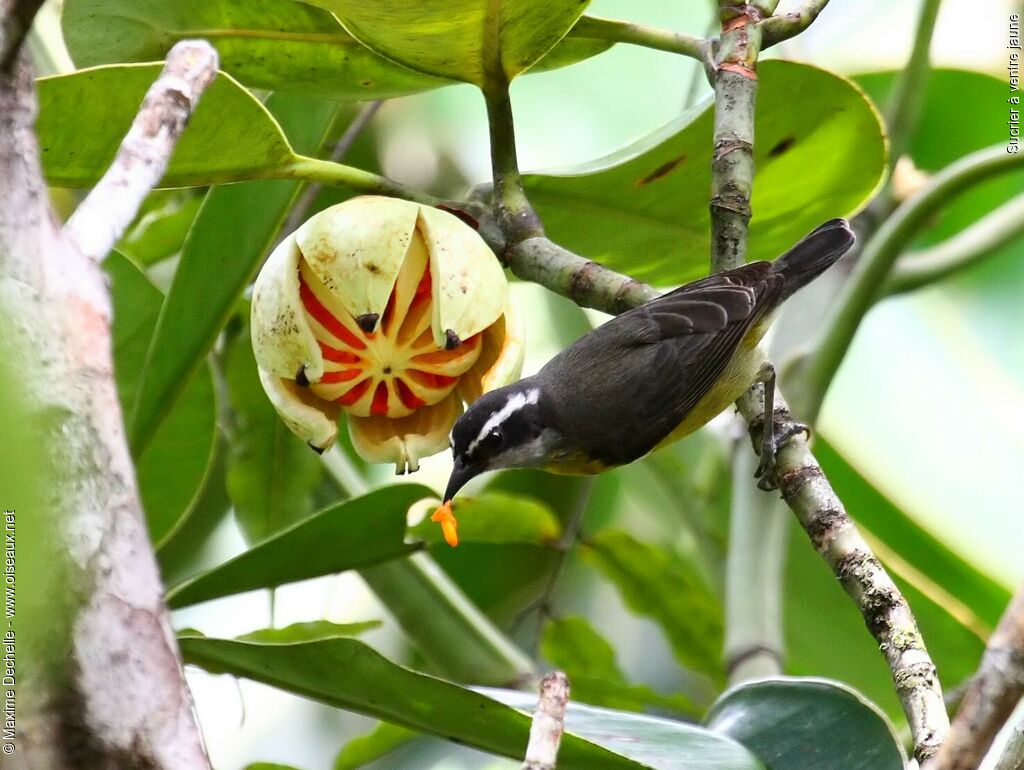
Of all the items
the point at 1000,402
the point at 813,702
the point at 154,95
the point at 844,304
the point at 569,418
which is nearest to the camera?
the point at 154,95

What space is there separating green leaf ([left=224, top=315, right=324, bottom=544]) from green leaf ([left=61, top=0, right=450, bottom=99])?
44 cm

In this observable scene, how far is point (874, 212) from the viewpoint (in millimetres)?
2090

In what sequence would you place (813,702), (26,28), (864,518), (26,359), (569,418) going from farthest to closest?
(864,518) → (569,418) → (813,702) → (26,28) → (26,359)

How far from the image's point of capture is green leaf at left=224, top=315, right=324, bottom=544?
5.89ft

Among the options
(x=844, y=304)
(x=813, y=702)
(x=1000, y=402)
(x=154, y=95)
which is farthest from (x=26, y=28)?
(x=1000, y=402)

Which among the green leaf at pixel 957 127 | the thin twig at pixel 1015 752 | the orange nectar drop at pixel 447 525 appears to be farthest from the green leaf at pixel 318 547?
the green leaf at pixel 957 127

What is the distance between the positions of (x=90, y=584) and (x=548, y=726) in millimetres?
235

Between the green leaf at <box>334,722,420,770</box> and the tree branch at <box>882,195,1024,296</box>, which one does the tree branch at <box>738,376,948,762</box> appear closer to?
the tree branch at <box>882,195,1024,296</box>

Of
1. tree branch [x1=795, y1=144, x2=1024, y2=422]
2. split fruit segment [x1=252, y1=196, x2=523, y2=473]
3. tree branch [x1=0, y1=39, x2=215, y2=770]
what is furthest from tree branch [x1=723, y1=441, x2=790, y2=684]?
tree branch [x1=0, y1=39, x2=215, y2=770]

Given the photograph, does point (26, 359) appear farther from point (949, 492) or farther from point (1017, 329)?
point (1017, 329)

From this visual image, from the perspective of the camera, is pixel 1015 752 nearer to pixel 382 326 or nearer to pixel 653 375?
pixel 382 326

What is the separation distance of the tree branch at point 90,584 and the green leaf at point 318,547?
79cm

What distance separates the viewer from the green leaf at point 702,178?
147cm

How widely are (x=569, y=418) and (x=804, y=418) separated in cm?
53
